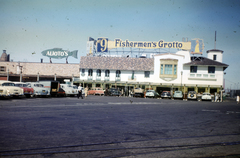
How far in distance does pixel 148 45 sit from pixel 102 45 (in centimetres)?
1136

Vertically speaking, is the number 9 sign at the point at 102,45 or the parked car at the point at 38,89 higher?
the number 9 sign at the point at 102,45

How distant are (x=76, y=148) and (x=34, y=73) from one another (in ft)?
199

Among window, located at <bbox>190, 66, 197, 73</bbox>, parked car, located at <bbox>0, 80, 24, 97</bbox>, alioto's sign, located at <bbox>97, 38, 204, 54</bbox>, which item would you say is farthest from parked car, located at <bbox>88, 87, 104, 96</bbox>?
parked car, located at <bbox>0, 80, 24, 97</bbox>

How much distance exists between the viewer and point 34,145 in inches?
237

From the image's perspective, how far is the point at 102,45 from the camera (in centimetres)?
6275

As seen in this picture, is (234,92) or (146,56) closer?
(146,56)

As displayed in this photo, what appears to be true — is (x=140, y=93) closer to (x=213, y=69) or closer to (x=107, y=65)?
(x=107, y=65)

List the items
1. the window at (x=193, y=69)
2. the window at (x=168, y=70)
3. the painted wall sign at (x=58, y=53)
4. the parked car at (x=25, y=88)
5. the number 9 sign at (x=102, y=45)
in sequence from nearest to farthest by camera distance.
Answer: the parked car at (x=25, y=88) < the window at (x=193, y=69) < the window at (x=168, y=70) < the number 9 sign at (x=102, y=45) < the painted wall sign at (x=58, y=53)

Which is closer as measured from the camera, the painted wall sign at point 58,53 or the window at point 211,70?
the window at point 211,70

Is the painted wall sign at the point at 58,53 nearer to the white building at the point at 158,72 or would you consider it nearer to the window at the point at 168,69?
the white building at the point at 158,72

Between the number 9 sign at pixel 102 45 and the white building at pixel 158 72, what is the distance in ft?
8.12

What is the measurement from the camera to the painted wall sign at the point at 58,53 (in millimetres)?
67875

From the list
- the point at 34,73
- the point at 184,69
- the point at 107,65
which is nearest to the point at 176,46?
the point at 184,69

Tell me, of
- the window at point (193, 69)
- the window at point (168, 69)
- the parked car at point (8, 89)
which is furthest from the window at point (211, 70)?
the parked car at point (8, 89)
